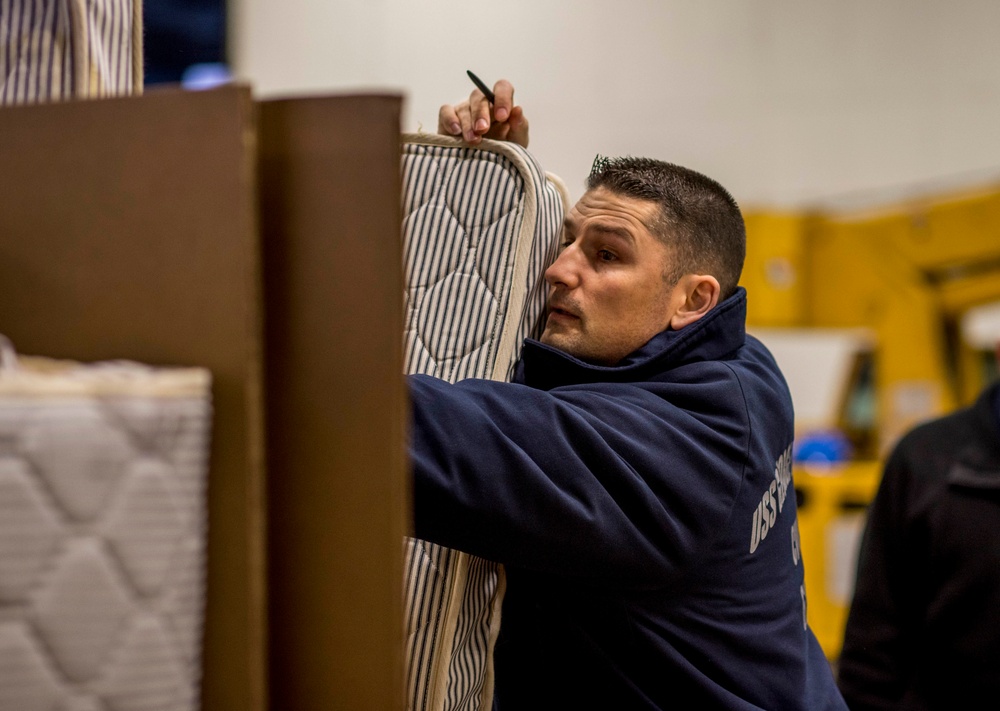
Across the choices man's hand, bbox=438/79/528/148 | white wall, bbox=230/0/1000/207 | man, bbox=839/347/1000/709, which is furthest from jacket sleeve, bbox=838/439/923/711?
white wall, bbox=230/0/1000/207

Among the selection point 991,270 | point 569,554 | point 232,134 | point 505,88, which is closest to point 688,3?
point 991,270

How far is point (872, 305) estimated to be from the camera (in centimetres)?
315

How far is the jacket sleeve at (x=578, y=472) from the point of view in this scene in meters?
0.86

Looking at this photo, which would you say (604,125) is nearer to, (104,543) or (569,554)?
(569,554)

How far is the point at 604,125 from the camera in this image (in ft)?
13.4

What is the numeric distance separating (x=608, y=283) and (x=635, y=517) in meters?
0.36

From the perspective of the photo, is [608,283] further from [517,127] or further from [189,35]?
[189,35]

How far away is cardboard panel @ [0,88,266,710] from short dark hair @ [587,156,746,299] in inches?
33.9

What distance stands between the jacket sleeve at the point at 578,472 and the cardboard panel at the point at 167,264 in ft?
1.06

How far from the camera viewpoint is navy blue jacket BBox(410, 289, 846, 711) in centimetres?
89

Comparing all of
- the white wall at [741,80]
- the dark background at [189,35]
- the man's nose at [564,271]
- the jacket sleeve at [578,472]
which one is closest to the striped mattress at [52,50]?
the jacket sleeve at [578,472]

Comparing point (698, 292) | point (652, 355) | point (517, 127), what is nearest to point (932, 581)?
point (698, 292)

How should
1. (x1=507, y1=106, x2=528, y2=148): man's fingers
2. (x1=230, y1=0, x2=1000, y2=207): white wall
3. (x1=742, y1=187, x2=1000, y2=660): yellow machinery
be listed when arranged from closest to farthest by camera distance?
1. (x1=507, y1=106, x2=528, y2=148): man's fingers
2. (x1=742, y1=187, x2=1000, y2=660): yellow machinery
3. (x1=230, y1=0, x2=1000, y2=207): white wall

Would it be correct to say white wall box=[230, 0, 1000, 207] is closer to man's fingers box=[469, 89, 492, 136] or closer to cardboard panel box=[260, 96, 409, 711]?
man's fingers box=[469, 89, 492, 136]
